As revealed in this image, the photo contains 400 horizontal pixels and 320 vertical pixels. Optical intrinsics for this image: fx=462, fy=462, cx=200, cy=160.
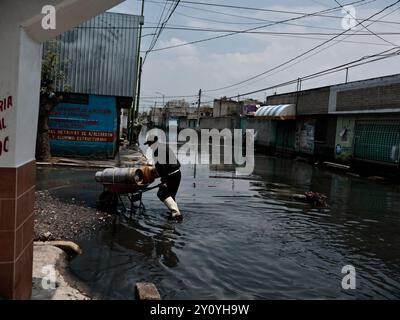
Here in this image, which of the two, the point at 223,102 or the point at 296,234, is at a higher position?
the point at 223,102

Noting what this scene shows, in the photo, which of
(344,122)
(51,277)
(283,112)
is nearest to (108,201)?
(51,277)

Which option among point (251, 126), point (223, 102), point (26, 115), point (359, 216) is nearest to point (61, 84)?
point (359, 216)

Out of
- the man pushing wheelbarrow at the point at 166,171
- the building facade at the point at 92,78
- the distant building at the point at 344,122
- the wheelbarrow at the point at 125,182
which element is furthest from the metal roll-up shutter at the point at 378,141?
the wheelbarrow at the point at 125,182

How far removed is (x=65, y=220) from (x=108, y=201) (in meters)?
1.73

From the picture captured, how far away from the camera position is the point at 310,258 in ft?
24.3

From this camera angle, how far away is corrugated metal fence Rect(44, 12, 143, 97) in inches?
829

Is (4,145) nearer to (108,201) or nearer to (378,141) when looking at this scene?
(108,201)

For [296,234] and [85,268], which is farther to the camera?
[296,234]

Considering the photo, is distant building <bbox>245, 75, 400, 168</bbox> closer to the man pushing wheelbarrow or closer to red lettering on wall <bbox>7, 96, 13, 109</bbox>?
the man pushing wheelbarrow

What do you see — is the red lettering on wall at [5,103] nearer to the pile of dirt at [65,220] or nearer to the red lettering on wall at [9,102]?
the red lettering on wall at [9,102]

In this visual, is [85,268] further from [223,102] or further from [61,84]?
[223,102]

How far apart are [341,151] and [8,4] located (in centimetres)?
2612
